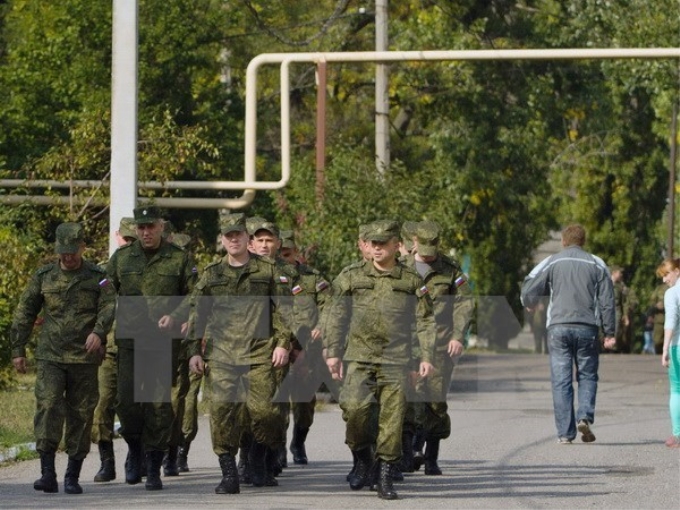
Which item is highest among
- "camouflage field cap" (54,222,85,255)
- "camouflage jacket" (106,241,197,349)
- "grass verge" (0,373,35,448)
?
"camouflage field cap" (54,222,85,255)

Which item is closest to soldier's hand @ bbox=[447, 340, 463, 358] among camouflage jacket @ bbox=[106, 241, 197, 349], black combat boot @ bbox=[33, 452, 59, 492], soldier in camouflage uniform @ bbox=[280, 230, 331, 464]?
soldier in camouflage uniform @ bbox=[280, 230, 331, 464]

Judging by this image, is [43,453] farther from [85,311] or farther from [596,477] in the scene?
[596,477]

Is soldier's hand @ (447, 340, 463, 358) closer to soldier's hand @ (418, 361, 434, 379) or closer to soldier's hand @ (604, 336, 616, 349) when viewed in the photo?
soldier's hand @ (418, 361, 434, 379)

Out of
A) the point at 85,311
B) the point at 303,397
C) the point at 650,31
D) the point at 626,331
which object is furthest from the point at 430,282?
the point at 626,331

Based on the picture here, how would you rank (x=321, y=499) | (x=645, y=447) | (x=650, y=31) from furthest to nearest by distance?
(x=650, y=31)
(x=645, y=447)
(x=321, y=499)

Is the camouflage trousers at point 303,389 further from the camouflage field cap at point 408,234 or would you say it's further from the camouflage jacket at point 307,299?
the camouflage field cap at point 408,234

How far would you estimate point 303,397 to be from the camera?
15.9 meters

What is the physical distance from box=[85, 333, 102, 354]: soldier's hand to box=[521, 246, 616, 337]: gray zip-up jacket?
5.10 m

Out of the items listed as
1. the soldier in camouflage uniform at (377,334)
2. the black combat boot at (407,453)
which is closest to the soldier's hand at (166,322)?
the soldier in camouflage uniform at (377,334)

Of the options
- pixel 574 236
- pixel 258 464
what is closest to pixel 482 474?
pixel 258 464

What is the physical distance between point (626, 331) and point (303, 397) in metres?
26.0

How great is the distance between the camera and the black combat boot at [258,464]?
45.3 ft

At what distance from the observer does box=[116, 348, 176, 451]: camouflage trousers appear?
13586 mm

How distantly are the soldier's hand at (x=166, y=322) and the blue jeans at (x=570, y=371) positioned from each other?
193 inches
